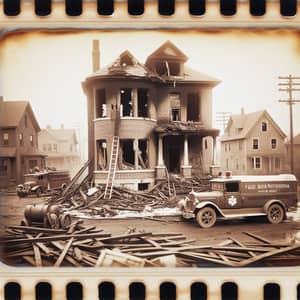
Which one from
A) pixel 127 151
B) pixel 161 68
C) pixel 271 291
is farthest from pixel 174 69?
pixel 271 291

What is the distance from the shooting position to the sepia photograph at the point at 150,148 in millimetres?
3041

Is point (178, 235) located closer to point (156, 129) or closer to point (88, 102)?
point (156, 129)

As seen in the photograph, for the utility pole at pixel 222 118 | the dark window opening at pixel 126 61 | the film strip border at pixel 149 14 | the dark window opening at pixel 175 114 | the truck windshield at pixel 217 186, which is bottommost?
the truck windshield at pixel 217 186

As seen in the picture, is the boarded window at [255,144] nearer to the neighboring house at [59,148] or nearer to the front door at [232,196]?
the front door at [232,196]

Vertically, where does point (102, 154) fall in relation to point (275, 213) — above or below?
above

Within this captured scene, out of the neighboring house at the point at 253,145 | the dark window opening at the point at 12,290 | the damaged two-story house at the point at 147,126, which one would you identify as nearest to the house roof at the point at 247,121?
the neighboring house at the point at 253,145

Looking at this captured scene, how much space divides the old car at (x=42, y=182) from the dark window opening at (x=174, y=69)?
3.37 feet

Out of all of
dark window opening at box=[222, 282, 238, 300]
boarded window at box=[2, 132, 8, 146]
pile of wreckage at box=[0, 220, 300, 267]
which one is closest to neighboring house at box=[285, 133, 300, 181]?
pile of wreckage at box=[0, 220, 300, 267]

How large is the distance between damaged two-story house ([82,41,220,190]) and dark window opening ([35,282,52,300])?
0.79 metres

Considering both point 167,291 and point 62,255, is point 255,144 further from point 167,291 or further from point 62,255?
point 62,255

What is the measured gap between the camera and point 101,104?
10.5 feet

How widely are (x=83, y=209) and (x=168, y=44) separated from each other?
1300mm

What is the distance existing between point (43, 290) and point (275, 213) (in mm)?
1693

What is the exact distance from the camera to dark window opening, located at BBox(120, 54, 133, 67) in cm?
309
